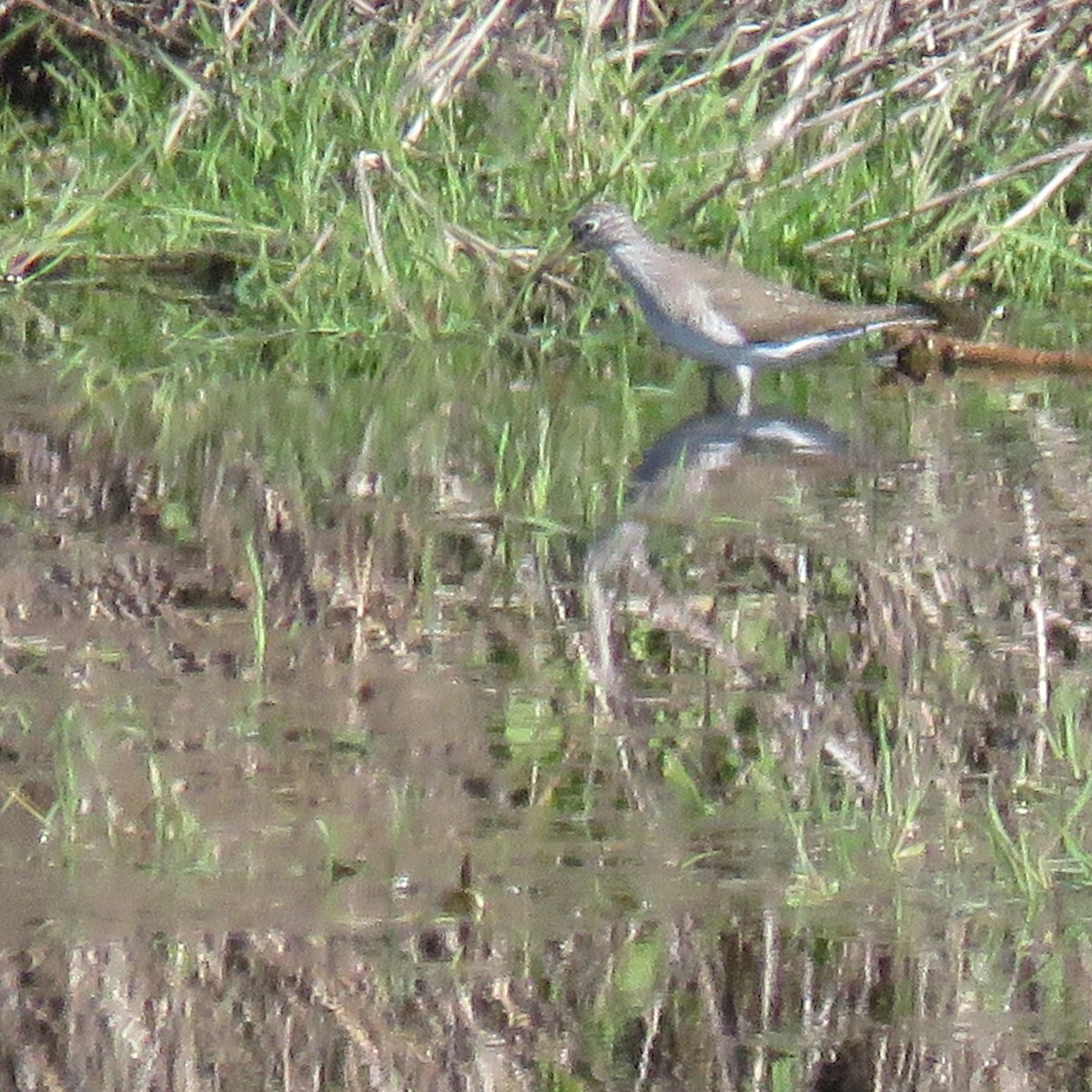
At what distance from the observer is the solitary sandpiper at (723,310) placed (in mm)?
7113

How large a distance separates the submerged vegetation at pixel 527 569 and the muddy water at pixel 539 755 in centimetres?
1

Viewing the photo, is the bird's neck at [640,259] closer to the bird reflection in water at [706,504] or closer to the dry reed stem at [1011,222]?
the bird reflection in water at [706,504]

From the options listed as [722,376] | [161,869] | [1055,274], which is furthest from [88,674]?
[1055,274]

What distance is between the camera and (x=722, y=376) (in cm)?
747

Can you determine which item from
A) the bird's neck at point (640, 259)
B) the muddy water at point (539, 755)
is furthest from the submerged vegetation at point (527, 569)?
the bird's neck at point (640, 259)

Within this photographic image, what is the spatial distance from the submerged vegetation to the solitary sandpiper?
0.18 m

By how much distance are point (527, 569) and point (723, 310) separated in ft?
7.46

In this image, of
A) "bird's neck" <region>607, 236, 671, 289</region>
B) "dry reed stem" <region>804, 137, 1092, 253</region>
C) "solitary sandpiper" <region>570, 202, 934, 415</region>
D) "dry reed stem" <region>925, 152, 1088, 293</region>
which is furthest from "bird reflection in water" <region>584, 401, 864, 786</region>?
"dry reed stem" <region>925, 152, 1088, 293</region>

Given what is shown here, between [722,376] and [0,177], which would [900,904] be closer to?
[722,376]

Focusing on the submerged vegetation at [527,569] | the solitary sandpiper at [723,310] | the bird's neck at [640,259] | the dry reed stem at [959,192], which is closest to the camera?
the submerged vegetation at [527,569]

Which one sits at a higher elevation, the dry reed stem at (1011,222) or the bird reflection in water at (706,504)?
the dry reed stem at (1011,222)

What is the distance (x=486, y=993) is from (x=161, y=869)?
2.00ft

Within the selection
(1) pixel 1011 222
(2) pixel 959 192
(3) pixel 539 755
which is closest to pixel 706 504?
(3) pixel 539 755

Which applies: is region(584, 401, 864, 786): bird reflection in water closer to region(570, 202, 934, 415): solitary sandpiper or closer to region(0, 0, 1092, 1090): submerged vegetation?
region(0, 0, 1092, 1090): submerged vegetation
